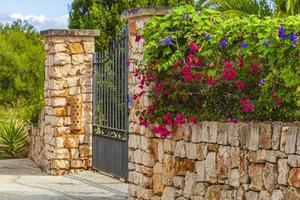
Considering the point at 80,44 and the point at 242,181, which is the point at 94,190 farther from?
the point at 242,181

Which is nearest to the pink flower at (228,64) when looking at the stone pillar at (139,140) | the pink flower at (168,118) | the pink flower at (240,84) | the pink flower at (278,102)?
the pink flower at (240,84)

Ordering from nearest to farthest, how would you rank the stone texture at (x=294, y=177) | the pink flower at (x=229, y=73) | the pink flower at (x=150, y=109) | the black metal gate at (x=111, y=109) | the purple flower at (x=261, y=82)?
the stone texture at (x=294, y=177) → the purple flower at (x=261, y=82) → the pink flower at (x=229, y=73) → the pink flower at (x=150, y=109) → the black metal gate at (x=111, y=109)

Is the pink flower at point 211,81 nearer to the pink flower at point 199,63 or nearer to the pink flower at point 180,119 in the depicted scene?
the pink flower at point 199,63

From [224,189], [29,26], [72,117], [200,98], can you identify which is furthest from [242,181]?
[29,26]

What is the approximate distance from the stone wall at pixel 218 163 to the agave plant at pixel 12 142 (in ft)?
25.0

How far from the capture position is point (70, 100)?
13844 mm

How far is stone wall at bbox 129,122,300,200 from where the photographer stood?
656 centimetres

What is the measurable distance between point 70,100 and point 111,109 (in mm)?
1415

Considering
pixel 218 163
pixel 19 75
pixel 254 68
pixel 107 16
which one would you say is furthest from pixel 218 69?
pixel 19 75

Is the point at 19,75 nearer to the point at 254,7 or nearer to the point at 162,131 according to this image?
the point at 254,7

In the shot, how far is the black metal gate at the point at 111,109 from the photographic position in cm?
1194

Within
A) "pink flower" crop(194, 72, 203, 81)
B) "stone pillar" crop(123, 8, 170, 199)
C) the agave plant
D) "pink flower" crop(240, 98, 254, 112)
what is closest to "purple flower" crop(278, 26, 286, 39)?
"pink flower" crop(240, 98, 254, 112)

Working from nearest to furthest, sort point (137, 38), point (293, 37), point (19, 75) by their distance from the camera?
point (293, 37), point (137, 38), point (19, 75)

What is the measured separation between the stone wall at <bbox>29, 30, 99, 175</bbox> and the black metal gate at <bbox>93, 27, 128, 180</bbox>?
0.26 m
